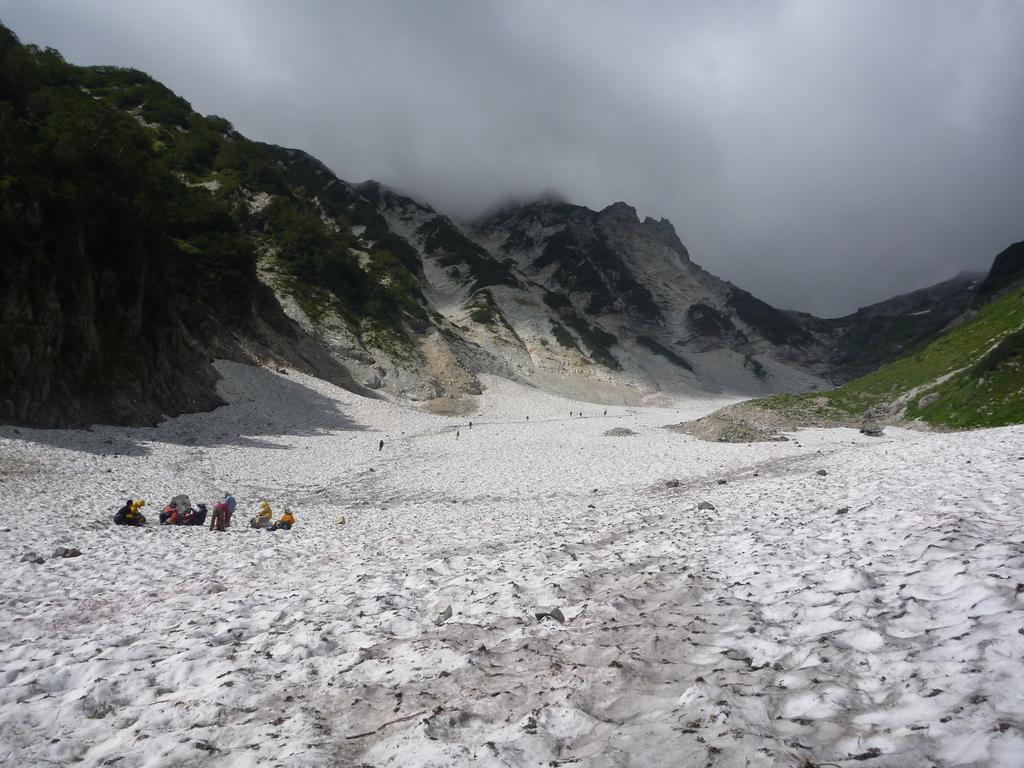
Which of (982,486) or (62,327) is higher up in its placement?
(62,327)

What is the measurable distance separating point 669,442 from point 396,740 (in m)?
34.1

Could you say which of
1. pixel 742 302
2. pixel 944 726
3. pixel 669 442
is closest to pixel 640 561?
pixel 944 726

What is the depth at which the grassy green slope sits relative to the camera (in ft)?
90.9

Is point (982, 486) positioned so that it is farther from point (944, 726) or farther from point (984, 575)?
point (944, 726)

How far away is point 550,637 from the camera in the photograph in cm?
521

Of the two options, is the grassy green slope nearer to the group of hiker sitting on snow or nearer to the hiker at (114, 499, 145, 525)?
the group of hiker sitting on snow

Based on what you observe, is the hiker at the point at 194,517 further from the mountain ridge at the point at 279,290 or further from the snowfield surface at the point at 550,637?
the mountain ridge at the point at 279,290

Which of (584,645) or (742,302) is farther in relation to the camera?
(742,302)

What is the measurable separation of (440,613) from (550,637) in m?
1.59

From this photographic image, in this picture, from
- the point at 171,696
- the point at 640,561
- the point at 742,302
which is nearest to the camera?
the point at 171,696

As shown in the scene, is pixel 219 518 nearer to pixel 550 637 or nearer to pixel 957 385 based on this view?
pixel 550 637

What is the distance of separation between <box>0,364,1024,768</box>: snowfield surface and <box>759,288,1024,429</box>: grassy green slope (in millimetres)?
20776

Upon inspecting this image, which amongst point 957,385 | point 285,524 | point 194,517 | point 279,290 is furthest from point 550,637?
point 279,290

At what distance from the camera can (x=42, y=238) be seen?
25750 millimetres
